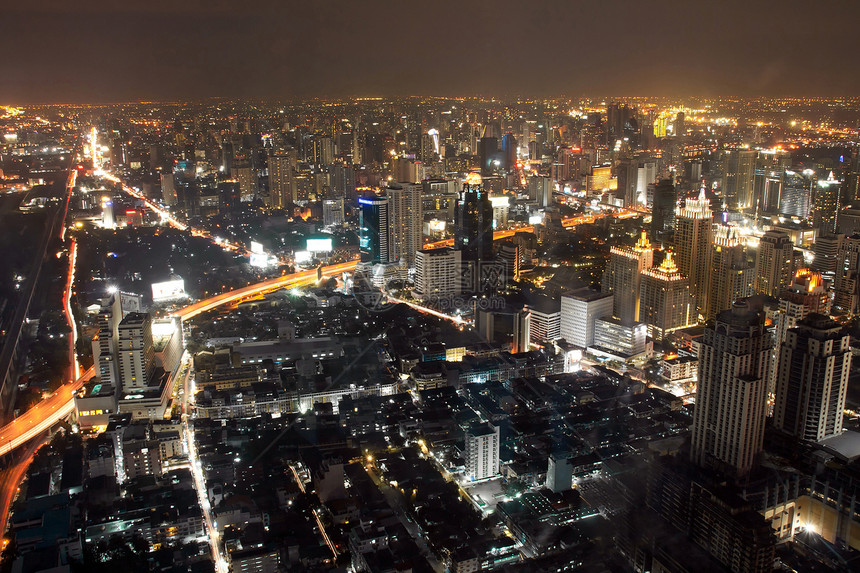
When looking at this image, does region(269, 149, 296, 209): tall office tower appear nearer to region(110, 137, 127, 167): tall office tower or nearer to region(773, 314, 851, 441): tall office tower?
region(110, 137, 127, 167): tall office tower

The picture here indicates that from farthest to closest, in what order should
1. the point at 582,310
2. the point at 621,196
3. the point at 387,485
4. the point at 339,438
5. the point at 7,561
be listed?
the point at 621,196 → the point at 582,310 → the point at 339,438 → the point at 387,485 → the point at 7,561

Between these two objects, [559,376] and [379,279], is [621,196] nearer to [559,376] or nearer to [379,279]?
[379,279]

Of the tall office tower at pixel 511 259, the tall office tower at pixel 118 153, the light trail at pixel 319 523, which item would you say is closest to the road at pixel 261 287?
the tall office tower at pixel 511 259

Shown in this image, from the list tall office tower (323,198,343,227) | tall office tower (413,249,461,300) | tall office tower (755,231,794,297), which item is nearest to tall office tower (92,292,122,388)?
tall office tower (413,249,461,300)

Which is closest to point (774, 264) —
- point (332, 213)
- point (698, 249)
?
point (698, 249)

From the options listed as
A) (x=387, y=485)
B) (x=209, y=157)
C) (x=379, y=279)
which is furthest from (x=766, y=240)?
(x=209, y=157)

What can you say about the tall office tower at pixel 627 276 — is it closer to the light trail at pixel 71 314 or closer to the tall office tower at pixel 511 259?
the tall office tower at pixel 511 259
